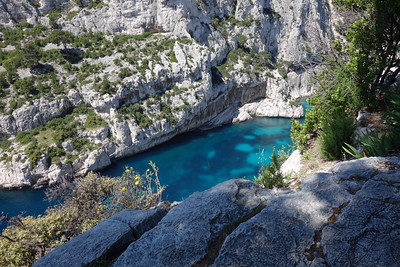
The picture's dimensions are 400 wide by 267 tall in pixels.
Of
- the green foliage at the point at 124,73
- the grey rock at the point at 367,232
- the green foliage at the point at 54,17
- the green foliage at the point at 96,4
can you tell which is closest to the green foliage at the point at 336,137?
the grey rock at the point at 367,232

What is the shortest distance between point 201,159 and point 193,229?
18738mm

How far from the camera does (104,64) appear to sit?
81.1ft

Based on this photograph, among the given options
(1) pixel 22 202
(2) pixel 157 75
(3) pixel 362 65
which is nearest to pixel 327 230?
(3) pixel 362 65

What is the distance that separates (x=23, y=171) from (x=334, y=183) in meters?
21.6

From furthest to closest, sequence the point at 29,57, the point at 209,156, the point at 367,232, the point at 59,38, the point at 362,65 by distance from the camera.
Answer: the point at 59,38 < the point at 29,57 < the point at 209,156 < the point at 362,65 < the point at 367,232

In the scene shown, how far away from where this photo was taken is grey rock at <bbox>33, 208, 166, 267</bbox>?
2.29 metres

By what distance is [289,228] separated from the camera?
1.96m

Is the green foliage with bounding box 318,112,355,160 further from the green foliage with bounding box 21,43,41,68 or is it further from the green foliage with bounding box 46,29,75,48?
the green foliage with bounding box 46,29,75,48

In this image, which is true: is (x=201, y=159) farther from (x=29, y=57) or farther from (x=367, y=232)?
(x=29, y=57)

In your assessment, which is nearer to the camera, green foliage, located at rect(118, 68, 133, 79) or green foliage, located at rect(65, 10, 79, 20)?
green foliage, located at rect(118, 68, 133, 79)

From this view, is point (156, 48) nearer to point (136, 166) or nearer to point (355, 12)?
point (136, 166)

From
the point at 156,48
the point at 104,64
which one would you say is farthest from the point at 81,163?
the point at 156,48

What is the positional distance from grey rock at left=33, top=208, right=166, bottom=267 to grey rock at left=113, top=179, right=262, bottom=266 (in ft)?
0.93

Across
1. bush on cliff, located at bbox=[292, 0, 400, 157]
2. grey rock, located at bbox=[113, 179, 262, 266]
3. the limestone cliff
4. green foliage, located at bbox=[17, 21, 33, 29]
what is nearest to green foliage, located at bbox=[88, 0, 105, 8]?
the limestone cliff
